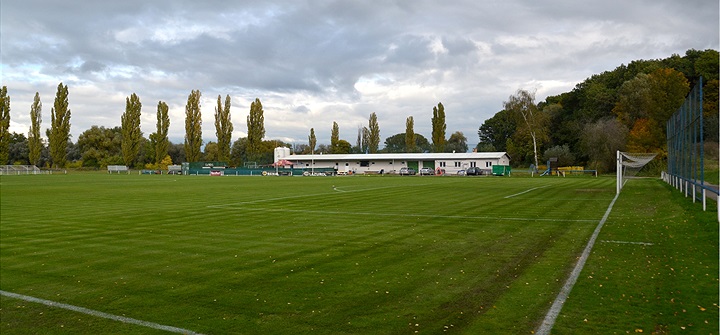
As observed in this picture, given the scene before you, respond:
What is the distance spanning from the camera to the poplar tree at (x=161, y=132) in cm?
8794

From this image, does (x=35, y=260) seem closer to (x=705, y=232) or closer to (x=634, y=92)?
(x=705, y=232)

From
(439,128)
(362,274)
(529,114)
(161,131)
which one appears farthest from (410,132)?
(362,274)

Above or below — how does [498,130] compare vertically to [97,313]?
above

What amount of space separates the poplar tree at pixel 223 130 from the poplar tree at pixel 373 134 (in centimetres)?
2877

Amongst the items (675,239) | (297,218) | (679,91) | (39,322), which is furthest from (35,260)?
(679,91)

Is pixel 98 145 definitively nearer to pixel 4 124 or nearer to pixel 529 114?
pixel 4 124

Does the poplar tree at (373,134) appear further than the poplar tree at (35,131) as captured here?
Yes

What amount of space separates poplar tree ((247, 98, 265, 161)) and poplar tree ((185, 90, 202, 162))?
9100 millimetres

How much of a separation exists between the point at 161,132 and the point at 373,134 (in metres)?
41.7

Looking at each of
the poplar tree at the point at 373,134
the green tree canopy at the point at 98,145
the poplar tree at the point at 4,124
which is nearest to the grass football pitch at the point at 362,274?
the poplar tree at the point at 4,124

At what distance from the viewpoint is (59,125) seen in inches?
3150

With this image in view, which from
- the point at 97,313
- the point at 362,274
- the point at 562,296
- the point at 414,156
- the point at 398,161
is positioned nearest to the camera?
the point at 97,313

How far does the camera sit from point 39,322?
5801mm

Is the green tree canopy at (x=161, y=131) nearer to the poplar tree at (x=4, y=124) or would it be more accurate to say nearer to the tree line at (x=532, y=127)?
the tree line at (x=532, y=127)
